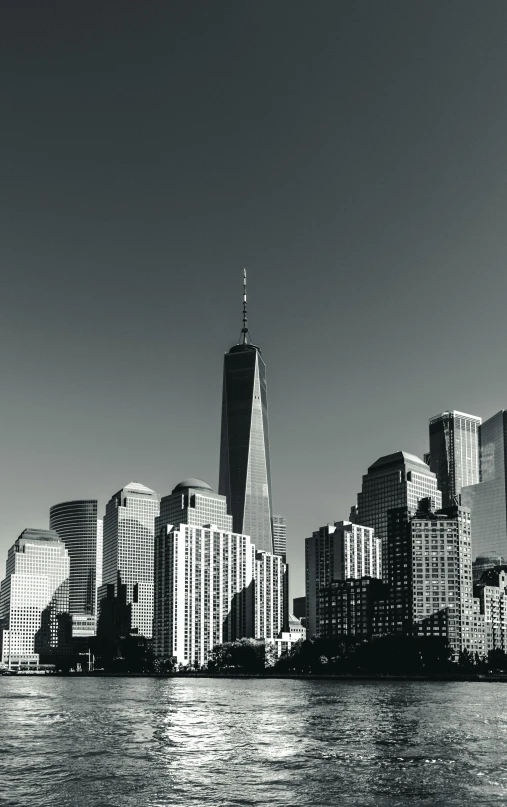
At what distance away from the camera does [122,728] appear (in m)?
115

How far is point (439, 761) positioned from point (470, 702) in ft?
285

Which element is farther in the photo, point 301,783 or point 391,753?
point 391,753

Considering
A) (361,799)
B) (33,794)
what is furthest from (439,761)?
(33,794)

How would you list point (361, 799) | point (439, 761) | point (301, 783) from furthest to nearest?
point (439, 761)
point (301, 783)
point (361, 799)

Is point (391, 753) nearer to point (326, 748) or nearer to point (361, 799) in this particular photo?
point (326, 748)

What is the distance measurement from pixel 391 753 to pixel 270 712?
2193 inches

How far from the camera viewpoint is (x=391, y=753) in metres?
87.2

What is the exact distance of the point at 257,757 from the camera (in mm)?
84188

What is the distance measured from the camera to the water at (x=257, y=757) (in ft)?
217

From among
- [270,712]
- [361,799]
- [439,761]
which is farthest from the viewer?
[270,712]

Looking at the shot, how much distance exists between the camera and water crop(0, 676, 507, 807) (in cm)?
6619

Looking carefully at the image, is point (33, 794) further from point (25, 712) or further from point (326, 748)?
point (25, 712)

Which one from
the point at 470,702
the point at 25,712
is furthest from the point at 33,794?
the point at 470,702

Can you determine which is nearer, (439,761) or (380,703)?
(439,761)
